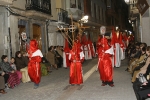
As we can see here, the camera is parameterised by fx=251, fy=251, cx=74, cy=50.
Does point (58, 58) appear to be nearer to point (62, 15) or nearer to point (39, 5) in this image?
point (39, 5)

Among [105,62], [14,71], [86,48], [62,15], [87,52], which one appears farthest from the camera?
[62,15]

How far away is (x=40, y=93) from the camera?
877cm

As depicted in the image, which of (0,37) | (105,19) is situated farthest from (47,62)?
(105,19)

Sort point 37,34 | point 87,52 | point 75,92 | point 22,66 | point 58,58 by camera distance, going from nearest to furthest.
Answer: point 75,92 < point 22,66 < point 58,58 < point 37,34 < point 87,52

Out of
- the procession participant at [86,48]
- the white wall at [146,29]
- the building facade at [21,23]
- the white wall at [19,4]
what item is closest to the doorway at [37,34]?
the building facade at [21,23]

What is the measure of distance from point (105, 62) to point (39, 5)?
955 centimetres

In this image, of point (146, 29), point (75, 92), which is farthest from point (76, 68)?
point (146, 29)

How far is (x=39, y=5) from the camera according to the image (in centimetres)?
1752

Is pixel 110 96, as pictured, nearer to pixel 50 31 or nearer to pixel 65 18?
pixel 50 31

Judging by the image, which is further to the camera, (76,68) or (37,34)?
(37,34)

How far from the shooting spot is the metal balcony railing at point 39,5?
16228 millimetres

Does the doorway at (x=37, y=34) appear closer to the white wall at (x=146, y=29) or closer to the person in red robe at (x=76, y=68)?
the white wall at (x=146, y=29)

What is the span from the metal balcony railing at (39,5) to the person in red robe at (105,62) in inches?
318

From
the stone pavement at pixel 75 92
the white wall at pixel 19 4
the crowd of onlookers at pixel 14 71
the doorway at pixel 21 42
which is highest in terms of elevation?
the white wall at pixel 19 4
